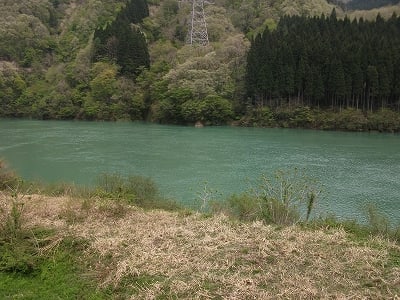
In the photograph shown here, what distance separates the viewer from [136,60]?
66.8 metres

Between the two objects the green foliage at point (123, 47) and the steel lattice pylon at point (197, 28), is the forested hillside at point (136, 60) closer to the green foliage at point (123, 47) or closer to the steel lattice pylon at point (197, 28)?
the green foliage at point (123, 47)

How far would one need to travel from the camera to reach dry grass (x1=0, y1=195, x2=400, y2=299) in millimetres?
6395

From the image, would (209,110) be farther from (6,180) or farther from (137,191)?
(6,180)

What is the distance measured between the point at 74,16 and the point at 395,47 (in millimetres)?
74841

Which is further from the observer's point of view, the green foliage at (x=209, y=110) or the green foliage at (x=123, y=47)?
the green foliage at (x=123, y=47)

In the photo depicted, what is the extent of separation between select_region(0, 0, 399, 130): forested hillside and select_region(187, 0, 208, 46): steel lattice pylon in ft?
6.21

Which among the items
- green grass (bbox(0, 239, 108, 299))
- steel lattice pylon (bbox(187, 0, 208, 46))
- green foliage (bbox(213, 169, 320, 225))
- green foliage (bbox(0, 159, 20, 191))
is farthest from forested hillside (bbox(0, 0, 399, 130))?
green grass (bbox(0, 239, 108, 299))

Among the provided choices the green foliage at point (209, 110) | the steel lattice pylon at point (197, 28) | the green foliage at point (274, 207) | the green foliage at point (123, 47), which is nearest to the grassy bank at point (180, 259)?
the green foliage at point (274, 207)

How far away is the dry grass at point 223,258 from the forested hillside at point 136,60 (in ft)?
145

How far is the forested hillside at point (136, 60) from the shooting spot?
187 feet

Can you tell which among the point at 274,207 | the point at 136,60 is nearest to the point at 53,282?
the point at 274,207

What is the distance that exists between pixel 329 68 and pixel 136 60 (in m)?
31.4

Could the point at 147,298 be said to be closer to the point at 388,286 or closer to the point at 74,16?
the point at 388,286

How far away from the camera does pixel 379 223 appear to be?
438 inches
